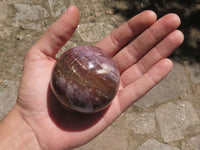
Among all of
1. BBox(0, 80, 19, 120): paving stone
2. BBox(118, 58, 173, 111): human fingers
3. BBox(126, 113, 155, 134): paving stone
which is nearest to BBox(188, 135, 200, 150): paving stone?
BBox(126, 113, 155, 134): paving stone

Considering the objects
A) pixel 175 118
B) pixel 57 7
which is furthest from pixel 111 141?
pixel 57 7

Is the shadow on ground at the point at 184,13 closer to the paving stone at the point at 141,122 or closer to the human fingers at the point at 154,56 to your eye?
the paving stone at the point at 141,122

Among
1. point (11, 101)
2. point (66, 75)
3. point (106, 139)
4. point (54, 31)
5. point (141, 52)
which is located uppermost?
point (54, 31)

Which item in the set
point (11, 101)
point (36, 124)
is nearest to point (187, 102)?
point (36, 124)

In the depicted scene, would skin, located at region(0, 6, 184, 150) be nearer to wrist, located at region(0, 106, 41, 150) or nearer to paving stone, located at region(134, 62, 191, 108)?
wrist, located at region(0, 106, 41, 150)

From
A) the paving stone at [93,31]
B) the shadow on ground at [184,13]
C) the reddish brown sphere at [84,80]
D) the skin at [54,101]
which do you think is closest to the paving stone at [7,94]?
the skin at [54,101]

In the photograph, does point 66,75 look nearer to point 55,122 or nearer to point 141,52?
point 55,122
